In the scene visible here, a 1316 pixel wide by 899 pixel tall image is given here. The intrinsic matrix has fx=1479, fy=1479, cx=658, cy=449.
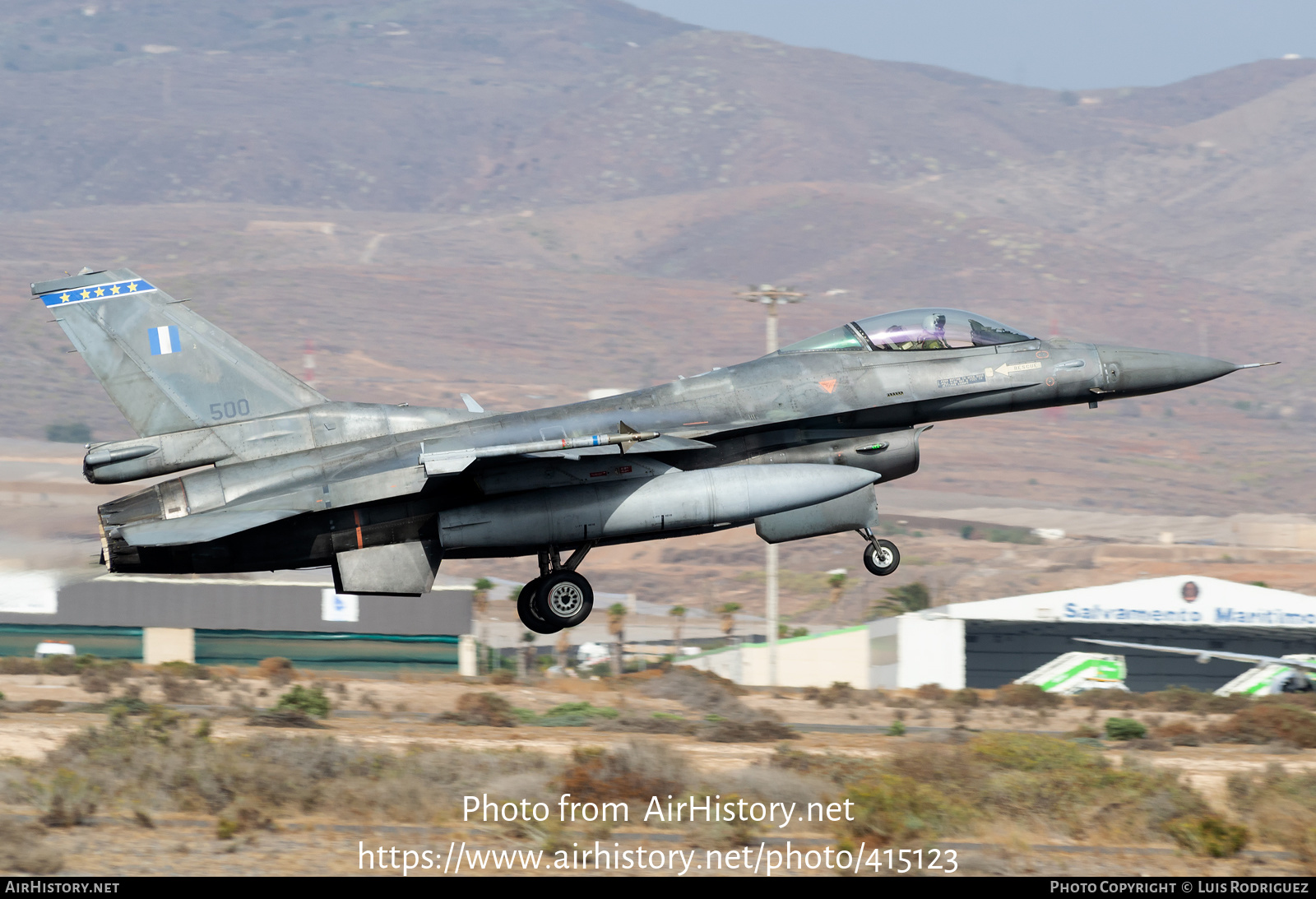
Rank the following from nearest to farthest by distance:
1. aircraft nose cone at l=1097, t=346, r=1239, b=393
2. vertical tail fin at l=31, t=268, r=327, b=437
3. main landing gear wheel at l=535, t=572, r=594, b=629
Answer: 1. vertical tail fin at l=31, t=268, r=327, b=437
2. main landing gear wheel at l=535, t=572, r=594, b=629
3. aircraft nose cone at l=1097, t=346, r=1239, b=393

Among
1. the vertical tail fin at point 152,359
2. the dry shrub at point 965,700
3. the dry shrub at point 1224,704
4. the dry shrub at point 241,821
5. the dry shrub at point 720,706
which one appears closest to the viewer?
the dry shrub at point 241,821

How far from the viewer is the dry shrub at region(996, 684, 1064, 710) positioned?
48.9m

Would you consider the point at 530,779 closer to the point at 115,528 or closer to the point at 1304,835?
the point at 115,528

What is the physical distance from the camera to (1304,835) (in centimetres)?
1852

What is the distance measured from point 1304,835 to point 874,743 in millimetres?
14828

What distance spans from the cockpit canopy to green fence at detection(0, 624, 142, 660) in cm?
5344

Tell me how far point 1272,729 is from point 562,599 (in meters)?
24.1

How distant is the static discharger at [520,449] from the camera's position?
18.0 m

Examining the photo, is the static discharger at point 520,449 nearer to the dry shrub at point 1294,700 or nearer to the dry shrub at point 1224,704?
the dry shrub at point 1294,700

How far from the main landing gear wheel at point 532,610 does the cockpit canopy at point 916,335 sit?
4784 millimetres

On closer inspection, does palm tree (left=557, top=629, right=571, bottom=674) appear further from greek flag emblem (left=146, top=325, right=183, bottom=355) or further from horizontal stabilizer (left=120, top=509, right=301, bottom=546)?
horizontal stabilizer (left=120, top=509, right=301, bottom=546)

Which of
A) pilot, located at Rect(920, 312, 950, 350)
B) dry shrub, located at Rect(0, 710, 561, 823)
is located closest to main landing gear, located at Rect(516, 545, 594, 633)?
dry shrub, located at Rect(0, 710, 561, 823)

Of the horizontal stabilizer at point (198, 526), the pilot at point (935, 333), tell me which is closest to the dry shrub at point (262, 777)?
the horizontal stabilizer at point (198, 526)
